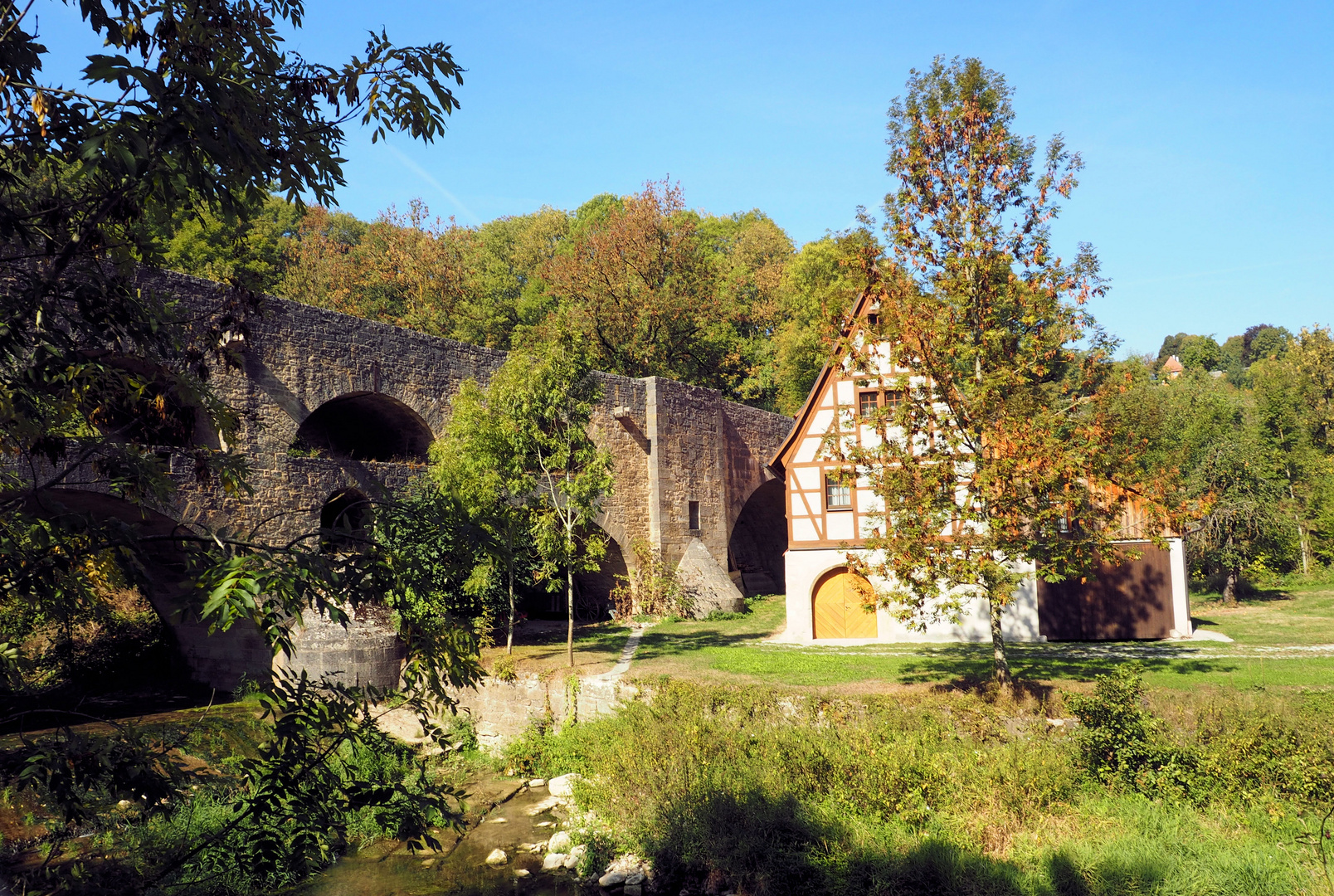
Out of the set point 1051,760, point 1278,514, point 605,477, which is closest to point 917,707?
point 1051,760

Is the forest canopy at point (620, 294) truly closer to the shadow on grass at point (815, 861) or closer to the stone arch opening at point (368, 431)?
the stone arch opening at point (368, 431)

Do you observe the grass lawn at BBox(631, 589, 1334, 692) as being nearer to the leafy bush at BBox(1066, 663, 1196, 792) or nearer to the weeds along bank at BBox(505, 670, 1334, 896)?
the weeds along bank at BBox(505, 670, 1334, 896)

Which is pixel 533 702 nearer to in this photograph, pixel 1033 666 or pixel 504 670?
pixel 504 670

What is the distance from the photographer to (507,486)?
13.2 meters

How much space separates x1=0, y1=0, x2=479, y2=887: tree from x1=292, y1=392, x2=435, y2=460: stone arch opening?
43.4 ft

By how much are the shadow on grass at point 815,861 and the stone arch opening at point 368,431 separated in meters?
10.00

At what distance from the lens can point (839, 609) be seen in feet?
54.2

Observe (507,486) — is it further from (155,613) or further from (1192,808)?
(1192,808)

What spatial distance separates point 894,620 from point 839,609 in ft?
3.28

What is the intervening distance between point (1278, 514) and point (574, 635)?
16.1 m

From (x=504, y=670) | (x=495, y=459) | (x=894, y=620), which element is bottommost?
(x=504, y=670)

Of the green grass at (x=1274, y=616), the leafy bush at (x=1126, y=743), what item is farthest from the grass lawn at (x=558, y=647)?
the green grass at (x=1274, y=616)

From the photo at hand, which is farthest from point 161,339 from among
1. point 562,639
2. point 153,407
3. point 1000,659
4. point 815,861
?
point 562,639

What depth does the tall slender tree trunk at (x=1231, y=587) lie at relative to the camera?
20797 millimetres
